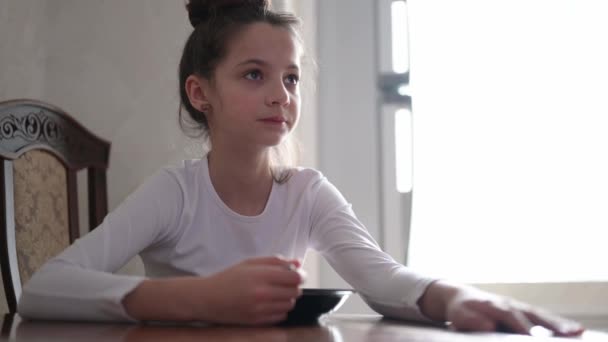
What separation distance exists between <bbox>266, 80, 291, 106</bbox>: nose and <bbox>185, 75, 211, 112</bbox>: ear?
0.68 ft

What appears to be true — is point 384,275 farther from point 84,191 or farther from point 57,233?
point 84,191

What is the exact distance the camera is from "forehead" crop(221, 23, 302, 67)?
4.16ft

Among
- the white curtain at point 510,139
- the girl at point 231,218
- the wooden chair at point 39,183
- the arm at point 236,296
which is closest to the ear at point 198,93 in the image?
the girl at point 231,218

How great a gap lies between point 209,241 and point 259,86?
0.31 metres

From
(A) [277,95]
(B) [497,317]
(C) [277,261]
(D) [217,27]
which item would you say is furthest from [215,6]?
(B) [497,317]

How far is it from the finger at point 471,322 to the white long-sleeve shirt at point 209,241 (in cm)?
14

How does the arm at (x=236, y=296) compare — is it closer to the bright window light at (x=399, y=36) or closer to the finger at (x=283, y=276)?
the finger at (x=283, y=276)

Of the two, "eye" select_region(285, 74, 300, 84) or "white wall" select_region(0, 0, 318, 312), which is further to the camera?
"white wall" select_region(0, 0, 318, 312)

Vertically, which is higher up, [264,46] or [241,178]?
[264,46]

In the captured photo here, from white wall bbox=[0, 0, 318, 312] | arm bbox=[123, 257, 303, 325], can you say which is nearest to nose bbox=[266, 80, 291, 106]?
arm bbox=[123, 257, 303, 325]

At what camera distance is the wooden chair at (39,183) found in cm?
159

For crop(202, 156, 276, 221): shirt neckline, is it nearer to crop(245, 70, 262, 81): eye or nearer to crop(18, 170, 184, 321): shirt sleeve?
crop(18, 170, 184, 321): shirt sleeve

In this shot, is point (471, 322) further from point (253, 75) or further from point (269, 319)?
point (253, 75)

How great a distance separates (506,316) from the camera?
0.75 m
